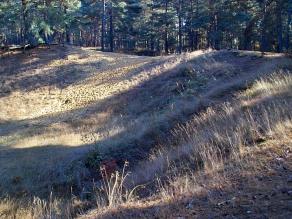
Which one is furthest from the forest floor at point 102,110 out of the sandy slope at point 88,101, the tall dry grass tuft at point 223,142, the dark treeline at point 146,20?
the dark treeline at point 146,20

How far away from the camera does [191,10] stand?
168 feet

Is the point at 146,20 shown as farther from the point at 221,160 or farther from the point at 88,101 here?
the point at 221,160

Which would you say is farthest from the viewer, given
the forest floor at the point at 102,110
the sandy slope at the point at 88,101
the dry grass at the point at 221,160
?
the sandy slope at the point at 88,101

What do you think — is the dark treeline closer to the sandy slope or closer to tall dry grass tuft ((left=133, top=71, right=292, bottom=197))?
the sandy slope

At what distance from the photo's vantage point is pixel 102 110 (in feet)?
71.8

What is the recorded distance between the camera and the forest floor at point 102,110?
424 inches

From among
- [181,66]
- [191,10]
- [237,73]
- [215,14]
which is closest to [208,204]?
[237,73]

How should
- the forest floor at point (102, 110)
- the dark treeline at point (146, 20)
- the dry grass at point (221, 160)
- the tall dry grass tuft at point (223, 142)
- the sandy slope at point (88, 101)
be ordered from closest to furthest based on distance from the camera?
1. the dry grass at point (221, 160)
2. the tall dry grass tuft at point (223, 142)
3. the forest floor at point (102, 110)
4. the sandy slope at point (88, 101)
5. the dark treeline at point (146, 20)

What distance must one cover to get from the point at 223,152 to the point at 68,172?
21.2ft

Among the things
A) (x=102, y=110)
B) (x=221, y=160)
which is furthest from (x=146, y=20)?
(x=221, y=160)

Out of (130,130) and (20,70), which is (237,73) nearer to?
(130,130)

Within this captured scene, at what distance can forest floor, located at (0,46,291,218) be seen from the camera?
35.3ft

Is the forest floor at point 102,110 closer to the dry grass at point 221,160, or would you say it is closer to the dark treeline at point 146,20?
the dry grass at point 221,160

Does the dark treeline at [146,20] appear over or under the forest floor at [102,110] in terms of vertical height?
over
